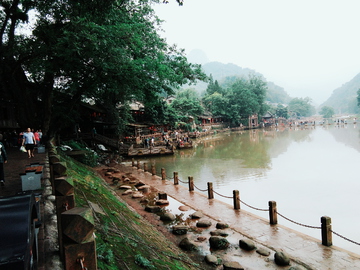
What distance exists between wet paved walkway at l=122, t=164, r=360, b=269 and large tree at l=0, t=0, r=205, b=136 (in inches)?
314

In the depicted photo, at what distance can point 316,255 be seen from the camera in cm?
586

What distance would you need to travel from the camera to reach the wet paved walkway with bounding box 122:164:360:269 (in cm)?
559

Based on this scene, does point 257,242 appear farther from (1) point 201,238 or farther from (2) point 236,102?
(2) point 236,102

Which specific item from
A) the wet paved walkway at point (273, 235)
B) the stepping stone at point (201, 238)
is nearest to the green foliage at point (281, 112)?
the wet paved walkway at point (273, 235)

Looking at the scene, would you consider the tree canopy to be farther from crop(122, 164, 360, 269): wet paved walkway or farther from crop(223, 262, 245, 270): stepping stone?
crop(223, 262, 245, 270): stepping stone

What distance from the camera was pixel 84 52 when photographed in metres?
12.5

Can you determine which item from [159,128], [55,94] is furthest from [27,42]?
[159,128]

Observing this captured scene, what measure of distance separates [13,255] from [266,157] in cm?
2270

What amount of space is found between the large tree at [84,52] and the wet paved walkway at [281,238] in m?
7.98

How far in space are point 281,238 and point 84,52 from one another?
12074 mm

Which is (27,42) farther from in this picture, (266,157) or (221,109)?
(221,109)

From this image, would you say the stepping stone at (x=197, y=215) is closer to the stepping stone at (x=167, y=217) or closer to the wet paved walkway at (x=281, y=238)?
the wet paved walkway at (x=281, y=238)

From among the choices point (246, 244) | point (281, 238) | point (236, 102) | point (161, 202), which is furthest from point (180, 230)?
point (236, 102)

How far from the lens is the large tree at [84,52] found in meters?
12.2
